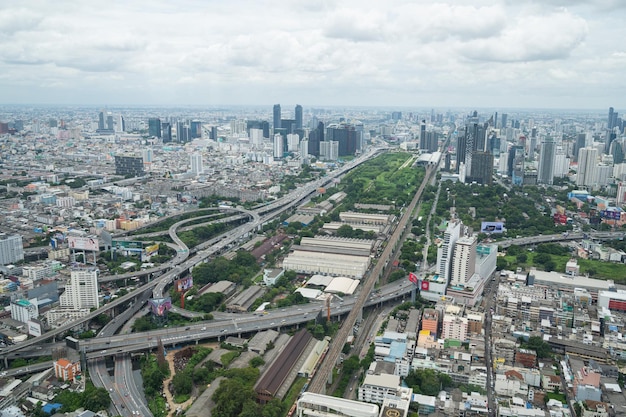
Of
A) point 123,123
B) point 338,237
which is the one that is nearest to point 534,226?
point 338,237

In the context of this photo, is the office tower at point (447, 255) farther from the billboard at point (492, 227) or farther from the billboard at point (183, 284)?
the billboard at point (492, 227)

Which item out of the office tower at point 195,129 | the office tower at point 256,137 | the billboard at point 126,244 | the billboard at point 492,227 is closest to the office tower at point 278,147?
the office tower at point 256,137

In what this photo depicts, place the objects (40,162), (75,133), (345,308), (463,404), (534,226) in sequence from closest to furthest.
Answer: (463,404) → (345,308) → (534,226) → (40,162) → (75,133)

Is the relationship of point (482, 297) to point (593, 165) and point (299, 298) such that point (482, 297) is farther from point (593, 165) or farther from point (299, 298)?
point (593, 165)

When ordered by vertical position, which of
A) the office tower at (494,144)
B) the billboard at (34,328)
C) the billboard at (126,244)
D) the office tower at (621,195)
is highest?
the office tower at (494,144)

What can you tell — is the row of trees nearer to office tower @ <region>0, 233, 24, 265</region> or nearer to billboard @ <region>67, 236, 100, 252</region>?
billboard @ <region>67, 236, 100, 252</region>

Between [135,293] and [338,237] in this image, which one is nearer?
[135,293]

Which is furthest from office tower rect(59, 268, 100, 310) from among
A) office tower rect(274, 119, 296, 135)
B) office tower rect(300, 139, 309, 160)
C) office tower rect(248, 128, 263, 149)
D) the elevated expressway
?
office tower rect(274, 119, 296, 135)
